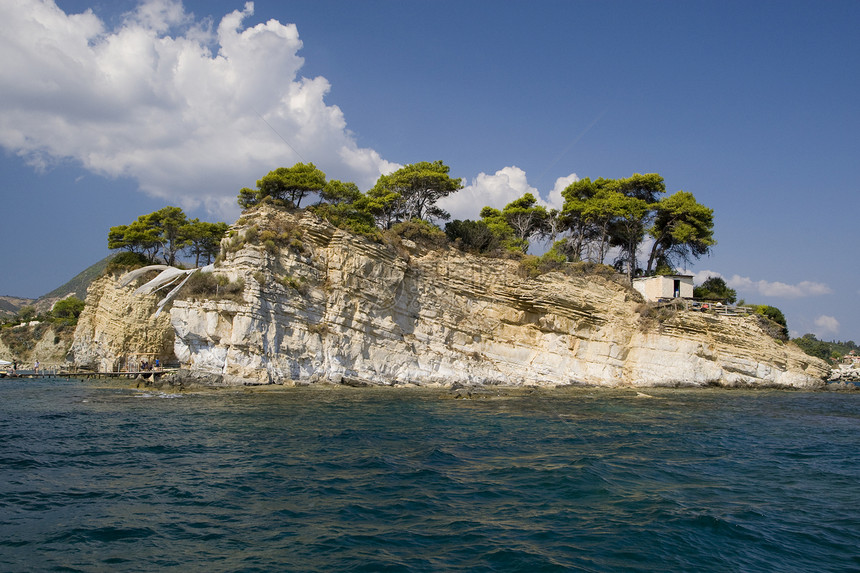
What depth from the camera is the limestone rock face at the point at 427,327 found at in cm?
2317

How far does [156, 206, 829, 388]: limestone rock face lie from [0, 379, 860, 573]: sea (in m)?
7.56

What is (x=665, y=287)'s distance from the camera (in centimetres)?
3177

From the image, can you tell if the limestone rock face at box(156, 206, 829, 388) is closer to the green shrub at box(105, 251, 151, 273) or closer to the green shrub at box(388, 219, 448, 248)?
the green shrub at box(388, 219, 448, 248)

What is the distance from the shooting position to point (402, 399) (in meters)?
19.9

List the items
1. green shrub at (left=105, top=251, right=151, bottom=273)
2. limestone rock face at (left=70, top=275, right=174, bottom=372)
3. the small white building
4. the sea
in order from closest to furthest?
the sea → limestone rock face at (left=70, top=275, right=174, bottom=372) → the small white building → green shrub at (left=105, top=251, right=151, bottom=273)

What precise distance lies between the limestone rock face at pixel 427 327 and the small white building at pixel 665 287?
1.88 metres

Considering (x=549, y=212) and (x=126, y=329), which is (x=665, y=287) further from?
(x=126, y=329)

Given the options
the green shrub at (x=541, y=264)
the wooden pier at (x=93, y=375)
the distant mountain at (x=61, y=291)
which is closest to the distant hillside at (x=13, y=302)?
the distant mountain at (x=61, y=291)

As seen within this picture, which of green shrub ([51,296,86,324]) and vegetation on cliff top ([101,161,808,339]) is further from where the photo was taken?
green shrub ([51,296,86,324])

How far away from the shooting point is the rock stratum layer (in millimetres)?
22922

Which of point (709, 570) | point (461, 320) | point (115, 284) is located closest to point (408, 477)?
point (709, 570)

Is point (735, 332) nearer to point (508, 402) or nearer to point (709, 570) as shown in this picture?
point (508, 402)

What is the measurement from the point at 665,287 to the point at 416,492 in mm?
28285

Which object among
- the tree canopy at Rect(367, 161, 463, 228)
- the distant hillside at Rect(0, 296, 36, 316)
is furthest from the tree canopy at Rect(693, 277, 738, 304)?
the distant hillside at Rect(0, 296, 36, 316)
